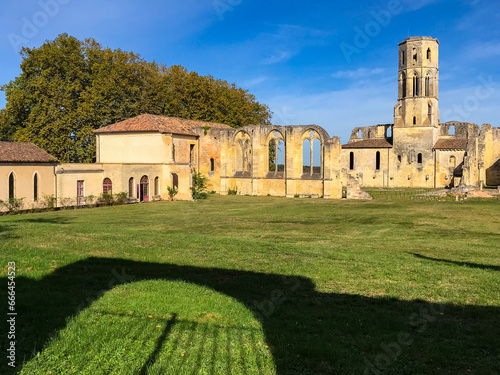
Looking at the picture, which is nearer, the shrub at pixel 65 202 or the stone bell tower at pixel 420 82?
the shrub at pixel 65 202

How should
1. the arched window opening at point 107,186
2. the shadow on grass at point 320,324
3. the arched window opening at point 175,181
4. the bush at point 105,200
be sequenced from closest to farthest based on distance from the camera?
the shadow on grass at point 320,324, the bush at point 105,200, the arched window opening at point 107,186, the arched window opening at point 175,181

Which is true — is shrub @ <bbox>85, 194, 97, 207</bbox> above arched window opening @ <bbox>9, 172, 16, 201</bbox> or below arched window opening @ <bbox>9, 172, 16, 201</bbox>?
below

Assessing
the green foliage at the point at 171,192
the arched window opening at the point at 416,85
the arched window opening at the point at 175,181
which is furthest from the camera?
the arched window opening at the point at 416,85

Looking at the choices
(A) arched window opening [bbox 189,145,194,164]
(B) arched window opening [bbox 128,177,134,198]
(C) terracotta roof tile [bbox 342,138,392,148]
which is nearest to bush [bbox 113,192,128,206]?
(B) arched window opening [bbox 128,177,134,198]

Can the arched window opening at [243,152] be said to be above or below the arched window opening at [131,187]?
above

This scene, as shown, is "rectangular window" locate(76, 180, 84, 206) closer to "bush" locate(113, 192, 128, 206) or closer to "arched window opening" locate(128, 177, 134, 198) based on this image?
"bush" locate(113, 192, 128, 206)

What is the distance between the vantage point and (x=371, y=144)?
60156mm

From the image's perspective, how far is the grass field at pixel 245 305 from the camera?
5.84 metres

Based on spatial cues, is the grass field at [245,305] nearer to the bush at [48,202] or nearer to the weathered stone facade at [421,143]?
the bush at [48,202]

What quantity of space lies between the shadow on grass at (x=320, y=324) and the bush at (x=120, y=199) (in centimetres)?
2517

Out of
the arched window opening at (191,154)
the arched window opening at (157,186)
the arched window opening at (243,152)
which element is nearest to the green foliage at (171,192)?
the arched window opening at (157,186)

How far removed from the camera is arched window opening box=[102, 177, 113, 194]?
35562 mm

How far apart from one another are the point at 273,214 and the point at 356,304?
19660 millimetres

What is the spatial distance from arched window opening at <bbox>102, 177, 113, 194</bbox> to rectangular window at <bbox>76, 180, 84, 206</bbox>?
7.04 feet
